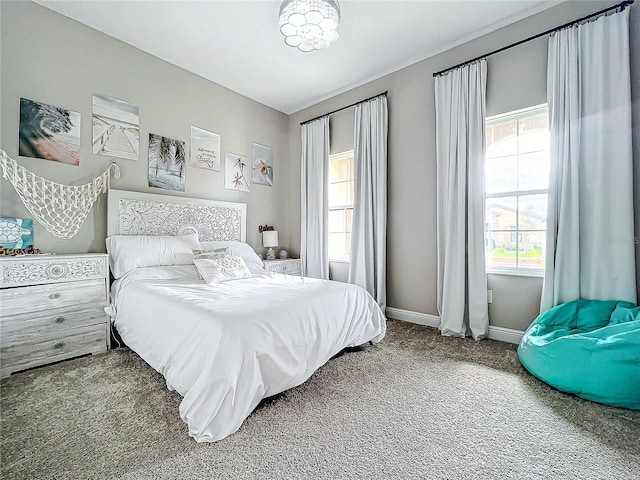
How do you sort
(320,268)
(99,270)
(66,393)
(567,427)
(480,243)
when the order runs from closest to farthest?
(567,427), (66,393), (99,270), (480,243), (320,268)

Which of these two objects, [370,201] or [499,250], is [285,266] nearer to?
[370,201]

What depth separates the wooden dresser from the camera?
2.06 meters

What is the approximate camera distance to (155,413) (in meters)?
1.60

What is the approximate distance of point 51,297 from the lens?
2229mm

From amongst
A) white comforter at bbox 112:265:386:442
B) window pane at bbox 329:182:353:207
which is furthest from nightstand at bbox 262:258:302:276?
white comforter at bbox 112:265:386:442

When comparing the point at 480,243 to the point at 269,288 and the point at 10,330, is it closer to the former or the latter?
the point at 269,288

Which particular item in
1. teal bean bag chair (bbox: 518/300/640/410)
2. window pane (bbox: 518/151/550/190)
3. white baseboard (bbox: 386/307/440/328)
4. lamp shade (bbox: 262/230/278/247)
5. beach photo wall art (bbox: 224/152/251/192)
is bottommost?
white baseboard (bbox: 386/307/440/328)

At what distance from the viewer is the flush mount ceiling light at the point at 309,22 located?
2.23 metres

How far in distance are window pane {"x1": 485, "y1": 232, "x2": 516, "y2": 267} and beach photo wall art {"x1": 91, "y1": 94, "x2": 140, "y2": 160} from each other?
3778 mm

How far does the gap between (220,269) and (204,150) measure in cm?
181

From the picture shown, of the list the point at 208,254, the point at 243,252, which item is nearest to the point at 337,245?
the point at 243,252

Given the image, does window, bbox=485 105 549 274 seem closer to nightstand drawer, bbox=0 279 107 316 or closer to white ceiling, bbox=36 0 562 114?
white ceiling, bbox=36 0 562 114

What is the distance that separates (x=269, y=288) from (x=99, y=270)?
150 centimetres

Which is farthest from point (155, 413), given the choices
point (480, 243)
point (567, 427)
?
point (480, 243)
